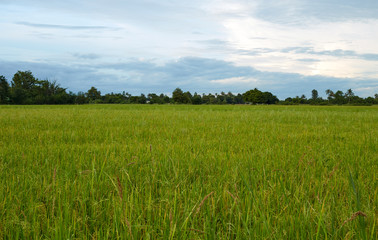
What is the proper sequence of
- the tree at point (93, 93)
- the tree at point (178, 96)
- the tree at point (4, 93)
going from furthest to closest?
the tree at point (178, 96)
the tree at point (93, 93)
the tree at point (4, 93)

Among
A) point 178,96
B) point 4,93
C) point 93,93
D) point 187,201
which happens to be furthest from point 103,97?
point 187,201

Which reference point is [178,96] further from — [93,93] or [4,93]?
[4,93]

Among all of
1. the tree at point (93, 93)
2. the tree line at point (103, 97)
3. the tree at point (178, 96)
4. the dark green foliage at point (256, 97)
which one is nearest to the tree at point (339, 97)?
the tree line at point (103, 97)

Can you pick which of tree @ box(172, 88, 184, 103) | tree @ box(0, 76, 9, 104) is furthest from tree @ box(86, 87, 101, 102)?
tree @ box(0, 76, 9, 104)

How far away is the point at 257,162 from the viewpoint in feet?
9.30

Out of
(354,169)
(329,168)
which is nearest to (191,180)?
(329,168)

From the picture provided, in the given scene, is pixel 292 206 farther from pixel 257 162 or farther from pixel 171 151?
pixel 171 151

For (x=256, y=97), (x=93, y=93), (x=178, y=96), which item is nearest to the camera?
(x=93, y=93)

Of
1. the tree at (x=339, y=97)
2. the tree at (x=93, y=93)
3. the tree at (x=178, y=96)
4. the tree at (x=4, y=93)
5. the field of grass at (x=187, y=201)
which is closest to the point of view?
the field of grass at (x=187, y=201)

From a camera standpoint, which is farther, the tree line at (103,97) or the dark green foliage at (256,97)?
the dark green foliage at (256,97)

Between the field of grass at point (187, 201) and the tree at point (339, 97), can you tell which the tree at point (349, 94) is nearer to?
the tree at point (339, 97)

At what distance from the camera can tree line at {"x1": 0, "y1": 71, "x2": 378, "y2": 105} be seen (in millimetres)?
63166

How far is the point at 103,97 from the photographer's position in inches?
4304

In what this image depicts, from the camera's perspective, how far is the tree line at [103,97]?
207 feet
